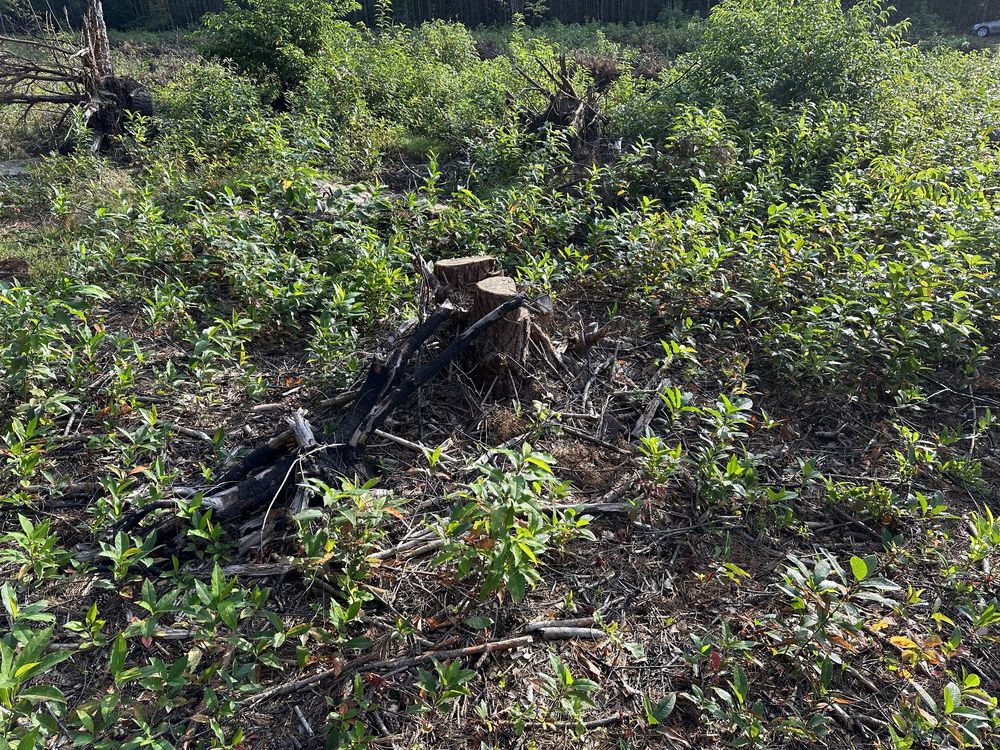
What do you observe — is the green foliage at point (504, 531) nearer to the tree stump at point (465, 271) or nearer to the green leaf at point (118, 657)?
the green leaf at point (118, 657)

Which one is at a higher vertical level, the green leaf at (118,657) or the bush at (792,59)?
the bush at (792,59)

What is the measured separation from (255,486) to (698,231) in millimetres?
3211

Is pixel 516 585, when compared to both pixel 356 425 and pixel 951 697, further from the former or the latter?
pixel 951 697

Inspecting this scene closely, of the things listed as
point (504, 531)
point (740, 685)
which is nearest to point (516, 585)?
point (504, 531)

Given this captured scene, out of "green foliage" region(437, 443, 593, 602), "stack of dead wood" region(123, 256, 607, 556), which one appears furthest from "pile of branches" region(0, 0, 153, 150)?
"green foliage" region(437, 443, 593, 602)

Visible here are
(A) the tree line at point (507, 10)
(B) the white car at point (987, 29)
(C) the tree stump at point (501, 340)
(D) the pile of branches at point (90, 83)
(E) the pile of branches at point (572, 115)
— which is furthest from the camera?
(A) the tree line at point (507, 10)

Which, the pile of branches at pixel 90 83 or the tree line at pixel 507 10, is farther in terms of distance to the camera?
the tree line at pixel 507 10

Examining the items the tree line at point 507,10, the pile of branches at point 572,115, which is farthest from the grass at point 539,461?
the tree line at point 507,10

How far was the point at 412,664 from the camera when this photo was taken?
7.00 feet

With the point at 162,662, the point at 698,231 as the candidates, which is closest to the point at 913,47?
the point at 698,231

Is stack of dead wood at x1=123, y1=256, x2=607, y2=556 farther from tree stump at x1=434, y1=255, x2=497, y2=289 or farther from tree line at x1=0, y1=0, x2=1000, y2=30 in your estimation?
tree line at x1=0, y1=0, x2=1000, y2=30

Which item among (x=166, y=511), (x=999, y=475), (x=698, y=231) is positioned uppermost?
(x=698, y=231)

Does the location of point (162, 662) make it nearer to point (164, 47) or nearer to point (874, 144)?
point (874, 144)

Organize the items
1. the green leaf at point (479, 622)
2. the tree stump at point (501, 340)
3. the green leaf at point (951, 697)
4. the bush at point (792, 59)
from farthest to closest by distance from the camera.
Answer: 1. the bush at point (792, 59)
2. the tree stump at point (501, 340)
3. the green leaf at point (479, 622)
4. the green leaf at point (951, 697)
